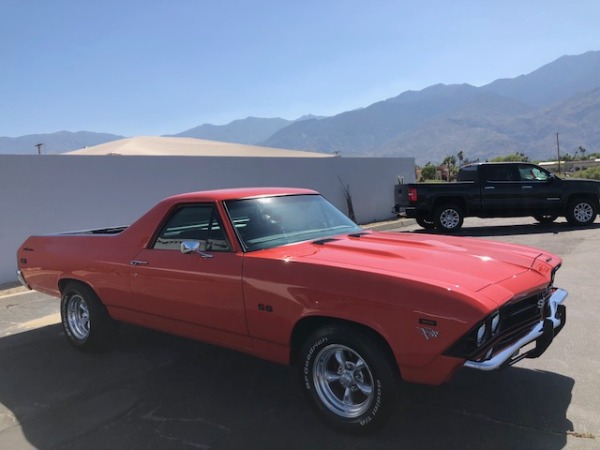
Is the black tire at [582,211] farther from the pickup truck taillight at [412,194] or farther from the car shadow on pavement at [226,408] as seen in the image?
the car shadow on pavement at [226,408]

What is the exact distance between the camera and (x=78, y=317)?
5207 millimetres

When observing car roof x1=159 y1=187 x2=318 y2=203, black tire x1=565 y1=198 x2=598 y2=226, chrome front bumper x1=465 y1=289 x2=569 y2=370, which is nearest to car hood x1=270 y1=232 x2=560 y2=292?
chrome front bumper x1=465 y1=289 x2=569 y2=370

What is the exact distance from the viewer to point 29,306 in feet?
24.6

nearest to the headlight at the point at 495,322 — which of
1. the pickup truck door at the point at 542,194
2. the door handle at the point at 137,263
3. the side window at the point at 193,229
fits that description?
the side window at the point at 193,229

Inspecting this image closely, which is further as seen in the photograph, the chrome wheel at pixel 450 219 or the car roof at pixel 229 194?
the chrome wheel at pixel 450 219

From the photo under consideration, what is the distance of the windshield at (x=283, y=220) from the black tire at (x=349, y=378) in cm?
99

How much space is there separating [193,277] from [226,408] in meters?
1.00

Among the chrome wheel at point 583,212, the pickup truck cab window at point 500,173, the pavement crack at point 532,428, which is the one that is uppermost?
the pickup truck cab window at point 500,173

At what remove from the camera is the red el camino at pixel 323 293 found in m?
2.89

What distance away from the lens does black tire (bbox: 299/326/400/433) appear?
2.98 meters

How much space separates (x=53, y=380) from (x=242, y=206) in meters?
2.24

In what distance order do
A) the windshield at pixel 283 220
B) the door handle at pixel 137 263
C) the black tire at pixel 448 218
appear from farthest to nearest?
the black tire at pixel 448 218
the door handle at pixel 137 263
the windshield at pixel 283 220

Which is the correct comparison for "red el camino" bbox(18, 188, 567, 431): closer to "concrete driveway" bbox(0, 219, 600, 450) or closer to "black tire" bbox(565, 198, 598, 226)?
"concrete driveway" bbox(0, 219, 600, 450)

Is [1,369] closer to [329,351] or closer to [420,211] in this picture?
[329,351]
